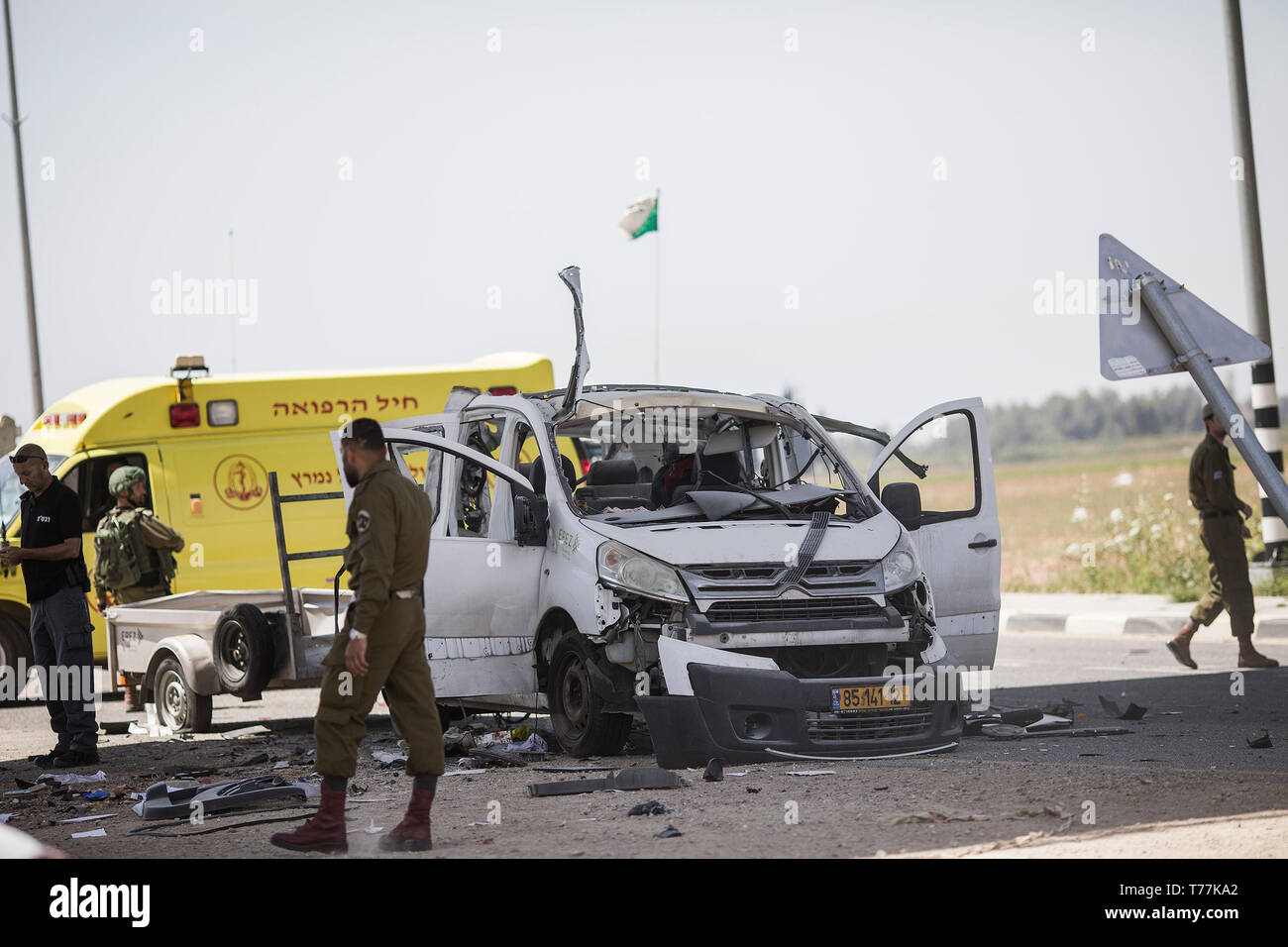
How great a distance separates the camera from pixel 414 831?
21.0 ft

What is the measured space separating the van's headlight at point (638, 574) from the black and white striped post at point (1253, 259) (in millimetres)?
9887

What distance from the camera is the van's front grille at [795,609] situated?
26.6 ft

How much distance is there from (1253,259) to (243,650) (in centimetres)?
1140

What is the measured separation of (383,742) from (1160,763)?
4.93 meters

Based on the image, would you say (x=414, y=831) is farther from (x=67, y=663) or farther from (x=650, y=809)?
(x=67, y=663)

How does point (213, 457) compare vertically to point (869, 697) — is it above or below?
above

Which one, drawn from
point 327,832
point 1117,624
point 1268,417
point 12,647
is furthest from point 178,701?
point 1268,417

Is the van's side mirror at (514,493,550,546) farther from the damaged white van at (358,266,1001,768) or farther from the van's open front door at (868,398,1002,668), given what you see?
the van's open front door at (868,398,1002,668)

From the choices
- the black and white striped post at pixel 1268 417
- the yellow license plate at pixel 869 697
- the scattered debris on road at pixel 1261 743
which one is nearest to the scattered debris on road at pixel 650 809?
the yellow license plate at pixel 869 697

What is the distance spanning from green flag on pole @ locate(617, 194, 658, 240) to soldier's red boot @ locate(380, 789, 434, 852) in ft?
57.7

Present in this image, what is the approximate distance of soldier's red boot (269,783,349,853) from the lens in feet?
20.8
